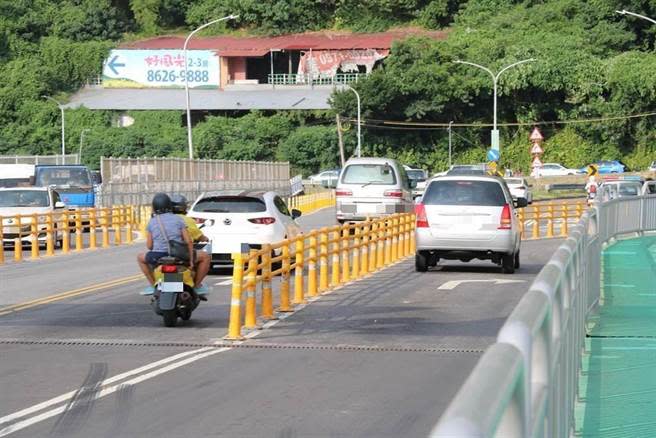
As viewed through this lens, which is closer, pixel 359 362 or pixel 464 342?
pixel 359 362

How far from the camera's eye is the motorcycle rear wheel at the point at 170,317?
1659cm

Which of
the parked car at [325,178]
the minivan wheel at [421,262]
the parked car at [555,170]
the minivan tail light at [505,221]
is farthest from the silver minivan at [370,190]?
the parked car at [555,170]

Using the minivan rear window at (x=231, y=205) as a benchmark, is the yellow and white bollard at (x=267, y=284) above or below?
below

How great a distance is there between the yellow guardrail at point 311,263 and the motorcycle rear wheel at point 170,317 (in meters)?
0.65

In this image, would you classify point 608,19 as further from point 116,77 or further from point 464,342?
point 464,342

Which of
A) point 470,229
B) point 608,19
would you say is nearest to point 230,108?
point 608,19

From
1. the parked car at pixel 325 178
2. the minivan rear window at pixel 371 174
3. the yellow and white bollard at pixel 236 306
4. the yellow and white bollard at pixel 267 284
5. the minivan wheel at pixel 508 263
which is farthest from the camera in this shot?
the parked car at pixel 325 178

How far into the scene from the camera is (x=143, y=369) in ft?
42.8

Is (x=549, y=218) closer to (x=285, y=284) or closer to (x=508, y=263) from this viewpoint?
(x=508, y=263)

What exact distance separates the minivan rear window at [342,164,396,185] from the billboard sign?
62442 millimetres

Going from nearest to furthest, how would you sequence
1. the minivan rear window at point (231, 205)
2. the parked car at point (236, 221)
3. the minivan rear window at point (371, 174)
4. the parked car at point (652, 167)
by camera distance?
the parked car at point (236, 221), the minivan rear window at point (231, 205), the minivan rear window at point (371, 174), the parked car at point (652, 167)

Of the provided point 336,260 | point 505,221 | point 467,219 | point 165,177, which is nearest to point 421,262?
→ point 467,219

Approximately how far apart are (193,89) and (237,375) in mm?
89612

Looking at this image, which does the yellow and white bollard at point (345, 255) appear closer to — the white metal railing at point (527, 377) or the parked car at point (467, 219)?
the parked car at point (467, 219)
